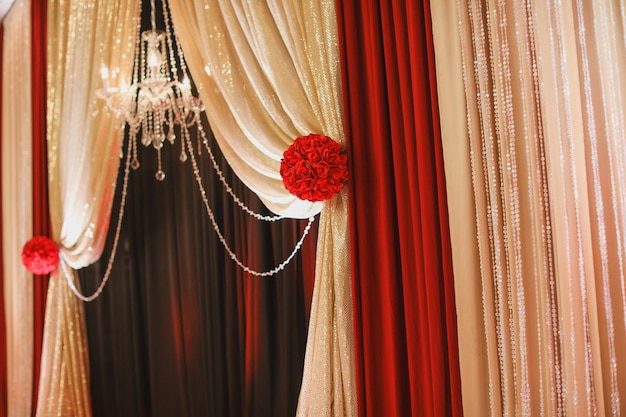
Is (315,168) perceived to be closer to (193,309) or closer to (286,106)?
(286,106)

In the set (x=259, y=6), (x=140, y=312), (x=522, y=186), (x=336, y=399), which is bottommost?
(x=336, y=399)

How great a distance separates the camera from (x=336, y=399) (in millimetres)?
2781

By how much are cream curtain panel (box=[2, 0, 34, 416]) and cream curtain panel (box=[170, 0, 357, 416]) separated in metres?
1.85

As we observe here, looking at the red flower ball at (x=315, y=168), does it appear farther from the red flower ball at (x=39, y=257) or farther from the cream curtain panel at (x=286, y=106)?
the red flower ball at (x=39, y=257)

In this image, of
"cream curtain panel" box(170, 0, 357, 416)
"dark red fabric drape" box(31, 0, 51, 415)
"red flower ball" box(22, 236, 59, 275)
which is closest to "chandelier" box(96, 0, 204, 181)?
"cream curtain panel" box(170, 0, 357, 416)

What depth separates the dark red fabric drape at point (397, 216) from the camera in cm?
249

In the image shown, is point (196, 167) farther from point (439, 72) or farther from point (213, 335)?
point (439, 72)

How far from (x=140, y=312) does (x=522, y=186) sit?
3.17 metres

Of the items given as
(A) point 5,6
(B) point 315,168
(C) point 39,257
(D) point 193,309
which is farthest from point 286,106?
(A) point 5,6

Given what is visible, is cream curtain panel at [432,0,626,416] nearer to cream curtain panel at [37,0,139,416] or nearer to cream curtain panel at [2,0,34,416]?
cream curtain panel at [37,0,139,416]

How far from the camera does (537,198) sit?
2.11 metres

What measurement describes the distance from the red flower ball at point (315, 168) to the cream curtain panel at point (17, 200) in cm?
267

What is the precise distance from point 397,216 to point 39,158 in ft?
9.84

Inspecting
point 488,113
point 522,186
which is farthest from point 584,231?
point 488,113
